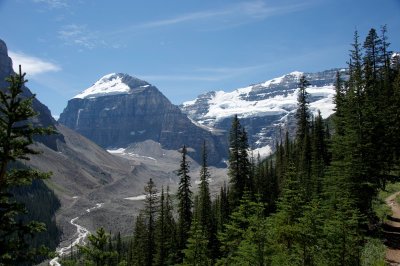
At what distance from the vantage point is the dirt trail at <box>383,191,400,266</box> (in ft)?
80.6

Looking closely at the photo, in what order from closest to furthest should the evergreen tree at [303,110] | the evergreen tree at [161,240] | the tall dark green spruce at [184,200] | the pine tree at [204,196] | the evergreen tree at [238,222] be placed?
the evergreen tree at [238,222]
the tall dark green spruce at [184,200]
the evergreen tree at [161,240]
the pine tree at [204,196]
the evergreen tree at [303,110]

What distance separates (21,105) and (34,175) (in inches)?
100

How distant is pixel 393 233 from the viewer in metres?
30.3

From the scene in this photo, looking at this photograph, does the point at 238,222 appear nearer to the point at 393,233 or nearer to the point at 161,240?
the point at 393,233

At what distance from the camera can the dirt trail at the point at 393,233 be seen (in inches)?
967

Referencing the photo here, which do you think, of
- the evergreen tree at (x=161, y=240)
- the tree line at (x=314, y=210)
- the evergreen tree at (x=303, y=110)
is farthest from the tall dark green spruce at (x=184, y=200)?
the evergreen tree at (x=303, y=110)

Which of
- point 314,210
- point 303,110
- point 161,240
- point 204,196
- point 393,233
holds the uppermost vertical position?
point 303,110

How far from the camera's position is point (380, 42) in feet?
226

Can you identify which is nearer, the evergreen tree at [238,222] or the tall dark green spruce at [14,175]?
the tall dark green spruce at [14,175]

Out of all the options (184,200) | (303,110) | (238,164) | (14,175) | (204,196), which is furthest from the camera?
(303,110)

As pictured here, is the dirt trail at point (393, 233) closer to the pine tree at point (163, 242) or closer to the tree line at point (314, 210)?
the tree line at point (314, 210)

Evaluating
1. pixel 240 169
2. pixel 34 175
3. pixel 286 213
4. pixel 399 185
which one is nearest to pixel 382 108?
pixel 399 185

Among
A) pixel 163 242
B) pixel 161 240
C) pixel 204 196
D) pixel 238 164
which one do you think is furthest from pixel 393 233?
pixel 163 242

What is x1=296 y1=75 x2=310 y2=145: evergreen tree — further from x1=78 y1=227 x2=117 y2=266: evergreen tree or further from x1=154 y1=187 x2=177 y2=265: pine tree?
x1=78 y1=227 x2=117 y2=266: evergreen tree
